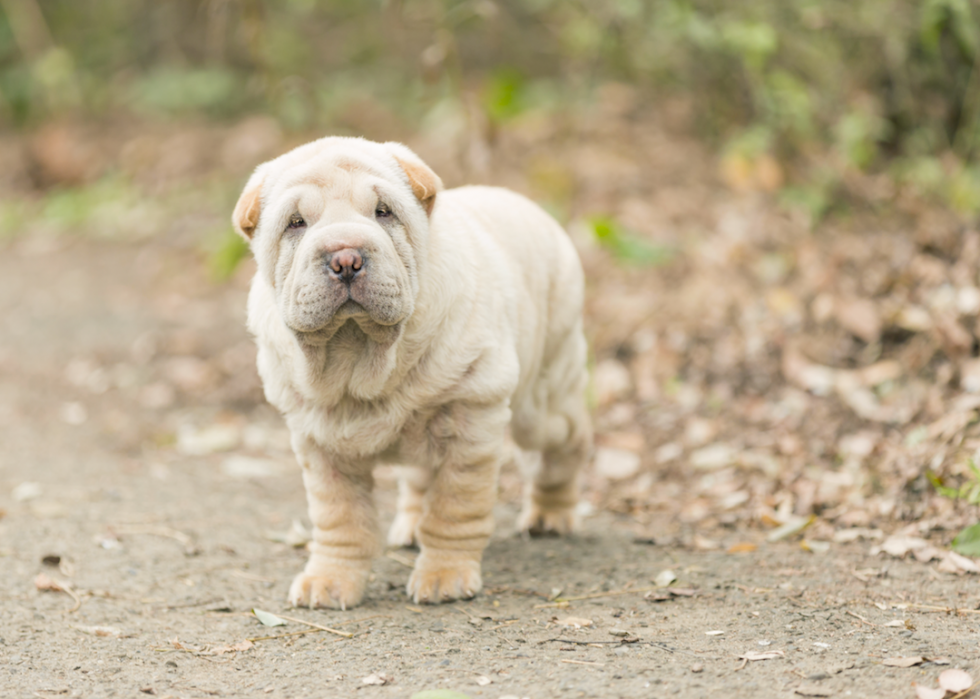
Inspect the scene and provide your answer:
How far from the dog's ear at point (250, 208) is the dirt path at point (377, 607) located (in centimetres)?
147

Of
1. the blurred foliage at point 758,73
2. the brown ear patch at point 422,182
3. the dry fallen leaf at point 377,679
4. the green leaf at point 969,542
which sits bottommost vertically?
the dry fallen leaf at point 377,679

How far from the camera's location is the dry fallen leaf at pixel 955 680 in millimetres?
2768

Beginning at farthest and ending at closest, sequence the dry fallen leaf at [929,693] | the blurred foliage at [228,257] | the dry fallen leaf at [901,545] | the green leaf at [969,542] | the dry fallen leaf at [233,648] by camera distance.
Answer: the blurred foliage at [228,257] < the dry fallen leaf at [901,545] < the green leaf at [969,542] < the dry fallen leaf at [233,648] < the dry fallen leaf at [929,693]

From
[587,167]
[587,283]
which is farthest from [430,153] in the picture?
[587,283]

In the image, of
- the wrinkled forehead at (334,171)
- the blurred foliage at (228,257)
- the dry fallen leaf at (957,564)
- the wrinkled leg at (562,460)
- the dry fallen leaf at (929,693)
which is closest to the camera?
the dry fallen leaf at (929,693)

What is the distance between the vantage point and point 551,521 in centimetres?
478

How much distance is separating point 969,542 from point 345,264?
2.71 m

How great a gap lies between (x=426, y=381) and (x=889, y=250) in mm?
4333

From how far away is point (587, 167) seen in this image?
9312mm

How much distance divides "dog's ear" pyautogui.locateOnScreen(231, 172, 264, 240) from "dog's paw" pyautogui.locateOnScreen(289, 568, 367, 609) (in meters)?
1.37

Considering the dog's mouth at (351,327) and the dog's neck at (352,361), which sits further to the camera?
the dog's neck at (352,361)

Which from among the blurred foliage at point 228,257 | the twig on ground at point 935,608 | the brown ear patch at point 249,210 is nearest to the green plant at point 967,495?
the twig on ground at point 935,608

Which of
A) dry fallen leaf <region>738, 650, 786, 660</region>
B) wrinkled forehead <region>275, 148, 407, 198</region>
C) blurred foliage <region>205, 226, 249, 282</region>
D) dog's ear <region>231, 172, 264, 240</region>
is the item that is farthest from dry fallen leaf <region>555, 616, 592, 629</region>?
blurred foliage <region>205, 226, 249, 282</region>

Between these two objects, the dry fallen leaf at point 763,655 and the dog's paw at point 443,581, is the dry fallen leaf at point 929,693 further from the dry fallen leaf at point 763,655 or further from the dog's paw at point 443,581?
the dog's paw at point 443,581
